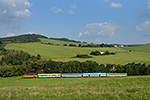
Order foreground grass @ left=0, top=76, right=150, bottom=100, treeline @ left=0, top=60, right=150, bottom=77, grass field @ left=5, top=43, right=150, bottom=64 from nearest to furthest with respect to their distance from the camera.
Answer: foreground grass @ left=0, top=76, right=150, bottom=100, treeline @ left=0, top=60, right=150, bottom=77, grass field @ left=5, top=43, right=150, bottom=64

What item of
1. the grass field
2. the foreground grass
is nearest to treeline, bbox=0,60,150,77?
the grass field

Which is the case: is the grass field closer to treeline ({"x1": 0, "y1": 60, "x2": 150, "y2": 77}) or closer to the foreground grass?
→ treeline ({"x1": 0, "y1": 60, "x2": 150, "y2": 77})

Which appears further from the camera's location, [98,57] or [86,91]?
[98,57]

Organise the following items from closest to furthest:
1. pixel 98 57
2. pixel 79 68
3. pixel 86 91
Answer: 1. pixel 86 91
2. pixel 79 68
3. pixel 98 57

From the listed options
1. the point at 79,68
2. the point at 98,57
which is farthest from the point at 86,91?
the point at 98,57

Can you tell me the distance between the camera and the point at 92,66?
2889 inches

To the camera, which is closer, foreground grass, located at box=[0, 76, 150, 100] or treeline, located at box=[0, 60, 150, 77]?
foreground grass, located at box=[0, 76, 150, 100]

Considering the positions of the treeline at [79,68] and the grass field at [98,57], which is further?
the grass field at [98,57]

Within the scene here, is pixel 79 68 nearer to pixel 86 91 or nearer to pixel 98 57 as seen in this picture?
pixel 86 91

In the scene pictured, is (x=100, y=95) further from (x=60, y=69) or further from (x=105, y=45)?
(x=105, y=45)

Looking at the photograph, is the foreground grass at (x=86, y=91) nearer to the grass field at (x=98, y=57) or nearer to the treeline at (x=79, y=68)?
the treeline at (x=79, y=68)

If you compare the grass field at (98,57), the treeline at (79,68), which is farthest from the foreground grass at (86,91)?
the grass field at (98,57)

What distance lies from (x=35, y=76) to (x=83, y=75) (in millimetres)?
22067

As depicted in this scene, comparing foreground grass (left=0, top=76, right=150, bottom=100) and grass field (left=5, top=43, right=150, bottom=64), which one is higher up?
foreground grass (left=0, top=76, right=150, bottom=100)
